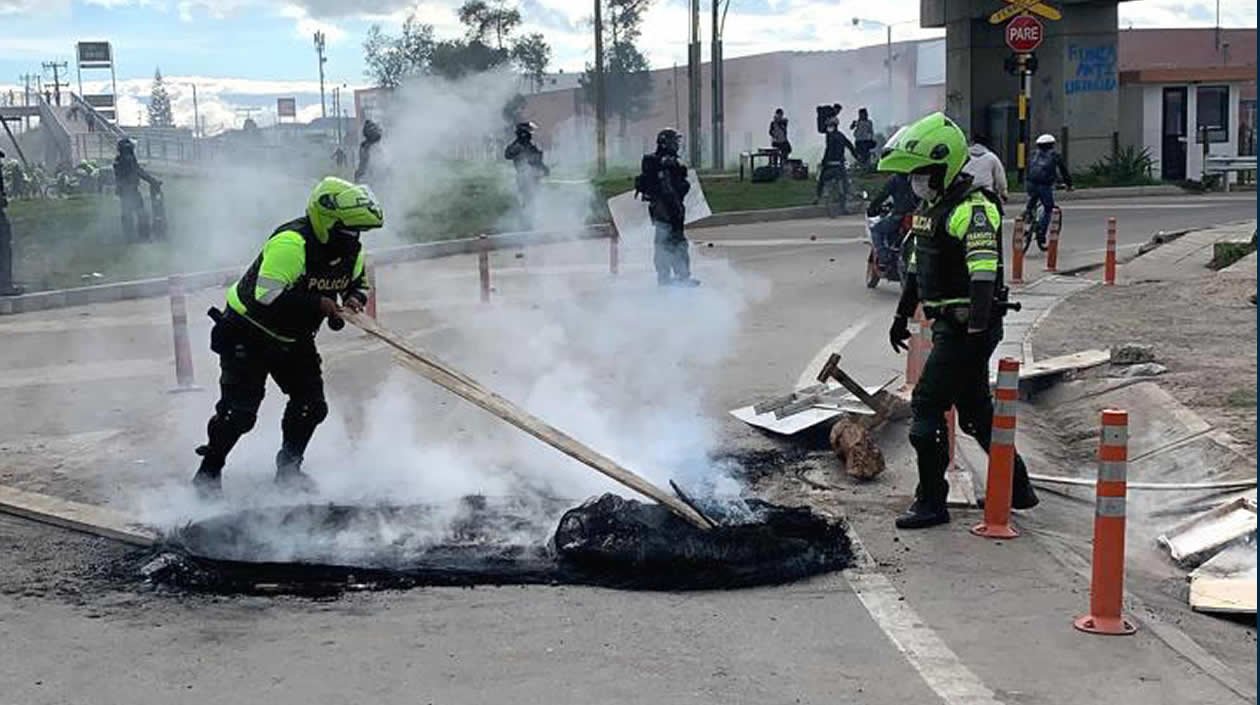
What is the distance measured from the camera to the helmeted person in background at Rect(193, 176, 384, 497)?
6.43 meters

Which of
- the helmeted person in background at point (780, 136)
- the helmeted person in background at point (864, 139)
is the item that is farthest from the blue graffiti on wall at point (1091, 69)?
the helmeted person in background at point (780, 136)

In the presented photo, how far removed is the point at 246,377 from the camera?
21.9 ft

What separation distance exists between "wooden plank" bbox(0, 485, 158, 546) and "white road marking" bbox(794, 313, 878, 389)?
4.96 meters

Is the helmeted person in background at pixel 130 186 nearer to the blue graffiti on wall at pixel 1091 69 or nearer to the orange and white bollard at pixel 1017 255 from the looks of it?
the orange and white bollard at pixel 1017 255

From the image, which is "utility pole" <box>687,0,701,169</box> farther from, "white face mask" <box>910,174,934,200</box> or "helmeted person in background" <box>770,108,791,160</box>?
"white face mask" <box>910,174,934,200</box>

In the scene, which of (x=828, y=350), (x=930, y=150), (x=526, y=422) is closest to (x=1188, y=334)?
(x=828, y=350)

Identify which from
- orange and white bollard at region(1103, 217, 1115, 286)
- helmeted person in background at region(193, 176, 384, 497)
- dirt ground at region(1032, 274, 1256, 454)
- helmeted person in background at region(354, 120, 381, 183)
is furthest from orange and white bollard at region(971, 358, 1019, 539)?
helmeted person in background at region(354, 120, 381, 183)

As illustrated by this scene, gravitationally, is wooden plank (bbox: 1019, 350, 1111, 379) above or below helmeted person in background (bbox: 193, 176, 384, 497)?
below

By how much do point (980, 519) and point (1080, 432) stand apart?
8.67ft

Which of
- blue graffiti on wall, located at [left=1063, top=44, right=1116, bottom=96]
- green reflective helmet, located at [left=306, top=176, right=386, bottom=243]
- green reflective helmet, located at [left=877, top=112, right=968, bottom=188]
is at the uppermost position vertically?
blue graffiti on wall, located at [left=1063, top=44, right=1116, bottom=96]

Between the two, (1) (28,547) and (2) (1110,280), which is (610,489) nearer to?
(1) (28,547)

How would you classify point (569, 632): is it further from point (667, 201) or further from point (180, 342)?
point (667, 201)

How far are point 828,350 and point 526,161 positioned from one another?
31.9ft

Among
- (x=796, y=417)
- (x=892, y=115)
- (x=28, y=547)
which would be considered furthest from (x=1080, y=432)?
(x=892, y=115)
